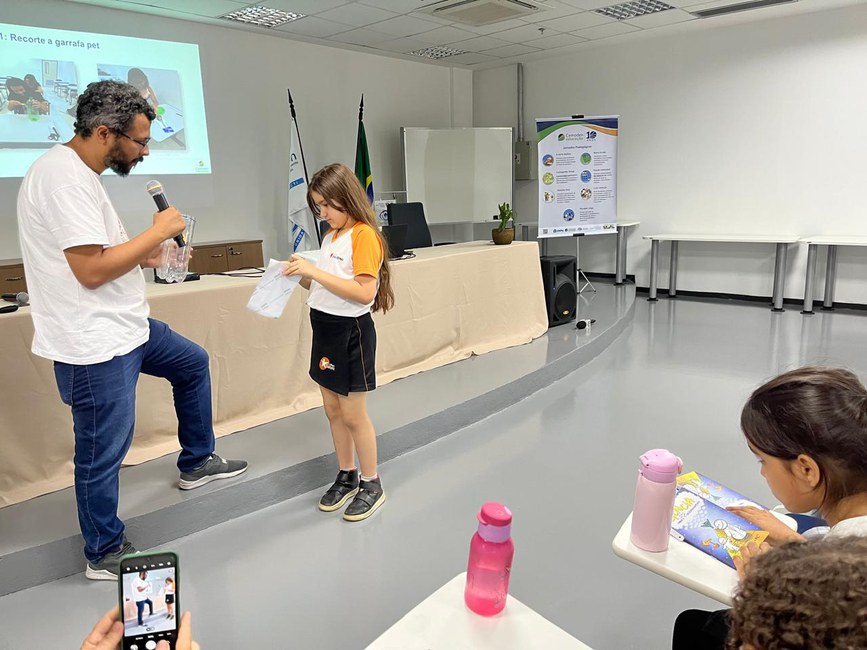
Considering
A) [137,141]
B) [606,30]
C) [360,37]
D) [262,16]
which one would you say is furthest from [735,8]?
[137,141]

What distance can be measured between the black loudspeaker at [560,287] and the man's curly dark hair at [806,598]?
14.2 feet

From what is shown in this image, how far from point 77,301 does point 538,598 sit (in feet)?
5.21

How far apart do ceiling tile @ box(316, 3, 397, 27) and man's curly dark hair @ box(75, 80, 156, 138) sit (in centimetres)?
379

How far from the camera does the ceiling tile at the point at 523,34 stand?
19.4 feet

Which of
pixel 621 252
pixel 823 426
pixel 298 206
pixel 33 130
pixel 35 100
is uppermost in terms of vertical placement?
pixel 35 100

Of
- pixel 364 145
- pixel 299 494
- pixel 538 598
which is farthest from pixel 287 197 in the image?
pixel 538 598

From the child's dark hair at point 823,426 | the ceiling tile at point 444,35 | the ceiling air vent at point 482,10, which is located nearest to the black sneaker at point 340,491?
the child's dark hair at point 823,426

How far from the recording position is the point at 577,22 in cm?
573

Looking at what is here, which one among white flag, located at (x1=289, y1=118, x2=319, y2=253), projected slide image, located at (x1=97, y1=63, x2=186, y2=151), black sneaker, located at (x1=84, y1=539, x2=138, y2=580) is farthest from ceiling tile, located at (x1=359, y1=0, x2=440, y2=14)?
black sneaker, located at (x1=84, y1=539, x2=138, y2=580)

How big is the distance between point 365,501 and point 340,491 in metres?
0.13

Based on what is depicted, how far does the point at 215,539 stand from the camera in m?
2.20

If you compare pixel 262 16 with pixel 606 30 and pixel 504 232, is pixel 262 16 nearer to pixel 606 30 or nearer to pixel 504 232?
pixel 504 232

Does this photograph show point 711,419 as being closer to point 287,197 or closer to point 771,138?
point 771,138

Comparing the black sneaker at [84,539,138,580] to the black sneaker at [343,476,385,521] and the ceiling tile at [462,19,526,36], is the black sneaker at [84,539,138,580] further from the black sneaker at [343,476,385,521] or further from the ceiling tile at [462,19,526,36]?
the ceiling tile at [462,19,526,36]
